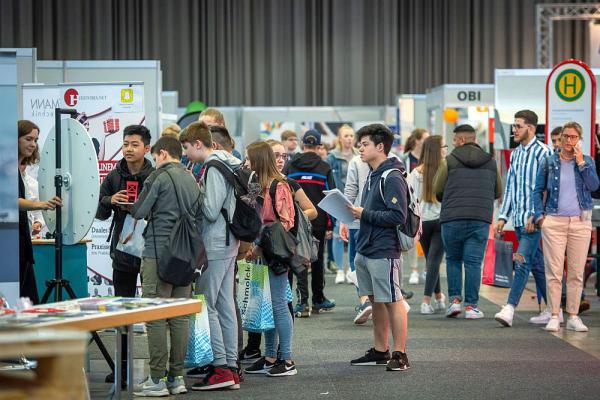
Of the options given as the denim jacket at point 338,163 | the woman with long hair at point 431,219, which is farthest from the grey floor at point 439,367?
the denim jacket at point 338,163

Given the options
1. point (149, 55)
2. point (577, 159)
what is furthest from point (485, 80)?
point (577, 159)

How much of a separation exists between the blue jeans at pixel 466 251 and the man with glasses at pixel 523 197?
301mm

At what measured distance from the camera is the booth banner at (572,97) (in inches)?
320

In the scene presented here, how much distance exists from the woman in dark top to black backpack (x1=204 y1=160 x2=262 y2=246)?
3.19 ft

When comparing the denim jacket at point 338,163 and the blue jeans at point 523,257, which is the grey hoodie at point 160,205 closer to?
the blue jeans at point 523,257

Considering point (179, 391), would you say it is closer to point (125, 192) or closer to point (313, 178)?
point (125, 192)

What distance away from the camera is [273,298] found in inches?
228

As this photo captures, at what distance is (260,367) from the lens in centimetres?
599

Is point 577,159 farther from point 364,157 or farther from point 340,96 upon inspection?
point 340,96

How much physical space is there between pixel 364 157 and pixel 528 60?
15816 mm

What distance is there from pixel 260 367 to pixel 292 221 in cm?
84

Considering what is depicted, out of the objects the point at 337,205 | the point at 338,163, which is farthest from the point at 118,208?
the point at 338,163

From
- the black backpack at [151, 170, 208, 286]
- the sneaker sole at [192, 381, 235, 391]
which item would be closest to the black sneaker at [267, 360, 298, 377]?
the sneaker sole at [192, 381, 235, 391]

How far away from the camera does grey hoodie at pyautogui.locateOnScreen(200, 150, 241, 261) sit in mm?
5309
